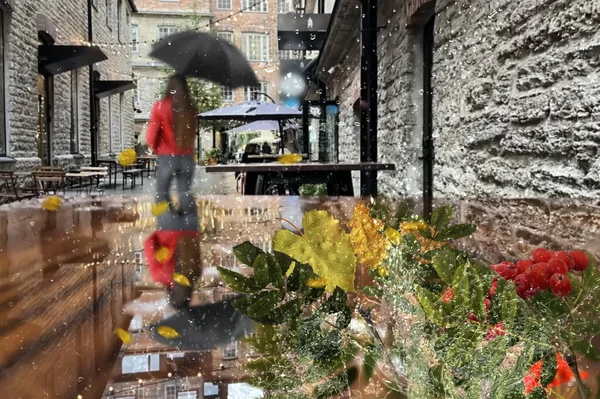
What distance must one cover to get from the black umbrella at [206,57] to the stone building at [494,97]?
4.81ft

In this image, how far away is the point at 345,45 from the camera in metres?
8.20

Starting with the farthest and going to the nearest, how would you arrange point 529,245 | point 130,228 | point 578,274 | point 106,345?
point 130,228 < point 529,245 < point 106,345 < point 578,274

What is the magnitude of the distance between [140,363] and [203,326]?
19 cm

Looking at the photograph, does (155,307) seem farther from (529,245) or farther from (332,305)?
(529,245)

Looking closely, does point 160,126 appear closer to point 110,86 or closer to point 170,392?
point 170,392

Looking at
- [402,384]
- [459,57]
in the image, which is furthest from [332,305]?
[459,57]

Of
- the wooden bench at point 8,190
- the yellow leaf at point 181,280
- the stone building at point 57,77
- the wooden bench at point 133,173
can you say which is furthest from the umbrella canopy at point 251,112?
the yellow leaf at point 181,280

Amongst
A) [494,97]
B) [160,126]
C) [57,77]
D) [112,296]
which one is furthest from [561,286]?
[57,77]

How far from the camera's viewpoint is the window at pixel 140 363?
30.3 inches

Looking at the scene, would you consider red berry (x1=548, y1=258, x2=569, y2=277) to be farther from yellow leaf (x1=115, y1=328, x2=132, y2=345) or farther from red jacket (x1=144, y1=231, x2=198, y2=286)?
red jacket (x1=144, y1=231, x2=198, y2=286)

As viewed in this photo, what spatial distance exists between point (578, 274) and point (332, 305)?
0.66ft

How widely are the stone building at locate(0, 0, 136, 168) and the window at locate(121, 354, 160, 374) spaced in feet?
26.1

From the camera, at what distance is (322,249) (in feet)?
1.40

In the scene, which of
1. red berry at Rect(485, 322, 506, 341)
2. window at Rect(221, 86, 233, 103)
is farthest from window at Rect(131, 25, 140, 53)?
red berry at Rect(485, 322, 506, 341)
